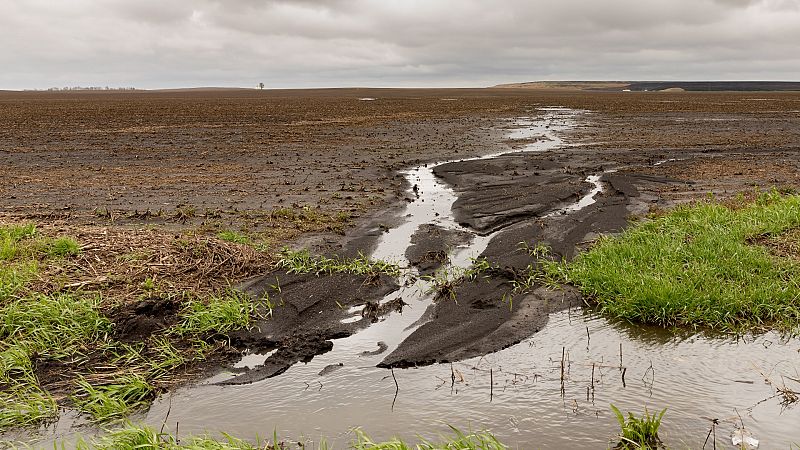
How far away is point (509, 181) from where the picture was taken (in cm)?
1620

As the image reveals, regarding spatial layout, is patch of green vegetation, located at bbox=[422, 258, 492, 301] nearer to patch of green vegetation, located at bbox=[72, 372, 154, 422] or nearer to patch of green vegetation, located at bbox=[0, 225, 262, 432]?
patch of green vegetation, located at bbox=[0, 225, 262, 432]

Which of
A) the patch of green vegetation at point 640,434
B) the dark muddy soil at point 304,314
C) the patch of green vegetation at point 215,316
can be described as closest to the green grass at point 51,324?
the patch of green vegetation at point 215,316

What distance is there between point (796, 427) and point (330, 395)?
157 inches

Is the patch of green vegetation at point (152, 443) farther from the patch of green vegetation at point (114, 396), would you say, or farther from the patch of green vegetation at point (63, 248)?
the patch of green vegetation at point (63, 248)

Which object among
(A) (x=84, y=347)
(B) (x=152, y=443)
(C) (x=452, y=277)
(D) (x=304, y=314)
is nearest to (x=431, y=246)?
(C) (x=452, y=277)

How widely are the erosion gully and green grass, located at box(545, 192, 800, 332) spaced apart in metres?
0.43

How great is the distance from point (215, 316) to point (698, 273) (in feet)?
21.0

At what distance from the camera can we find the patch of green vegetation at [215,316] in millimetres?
6750

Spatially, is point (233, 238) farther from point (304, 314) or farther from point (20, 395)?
point (20, 395)

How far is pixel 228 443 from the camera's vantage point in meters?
4.54

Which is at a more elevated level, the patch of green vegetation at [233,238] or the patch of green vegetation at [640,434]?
the patch of green vegetation at [233,238]

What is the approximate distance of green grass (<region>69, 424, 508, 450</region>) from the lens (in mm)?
4297

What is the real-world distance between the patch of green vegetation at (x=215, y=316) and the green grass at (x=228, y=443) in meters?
2.04

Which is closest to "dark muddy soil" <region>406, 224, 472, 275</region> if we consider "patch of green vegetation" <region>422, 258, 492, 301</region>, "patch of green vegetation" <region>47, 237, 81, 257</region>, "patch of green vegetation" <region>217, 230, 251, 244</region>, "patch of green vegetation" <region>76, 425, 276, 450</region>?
"patch of green vegetation" <region>422, 258, 492, 301</region>
